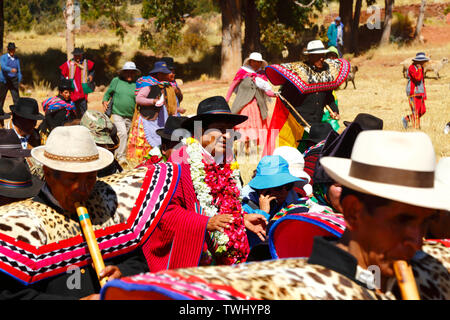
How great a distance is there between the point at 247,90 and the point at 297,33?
19.7 m

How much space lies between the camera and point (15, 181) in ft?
13.3

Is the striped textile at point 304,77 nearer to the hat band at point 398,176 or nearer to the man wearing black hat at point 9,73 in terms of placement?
→ the hat band at point 398,176

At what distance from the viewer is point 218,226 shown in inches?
162

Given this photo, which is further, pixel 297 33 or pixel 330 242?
pixel 297 33

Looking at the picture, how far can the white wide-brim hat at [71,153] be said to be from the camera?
3279 mm

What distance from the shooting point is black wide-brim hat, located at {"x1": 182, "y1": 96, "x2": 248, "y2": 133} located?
5.08m

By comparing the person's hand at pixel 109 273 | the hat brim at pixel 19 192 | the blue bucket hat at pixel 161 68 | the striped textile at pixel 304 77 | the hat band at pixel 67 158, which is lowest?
the person's hand at pixel 109 273

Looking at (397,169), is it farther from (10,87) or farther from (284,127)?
(10,87)

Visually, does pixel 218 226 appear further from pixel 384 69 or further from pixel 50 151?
pixel 384 69

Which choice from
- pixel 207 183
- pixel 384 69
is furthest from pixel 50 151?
pixel 384 69

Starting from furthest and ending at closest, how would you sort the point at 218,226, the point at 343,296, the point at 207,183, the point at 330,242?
the point at 207,183 < the point at 218,226 < the point at 330,242 < the point at 343,296

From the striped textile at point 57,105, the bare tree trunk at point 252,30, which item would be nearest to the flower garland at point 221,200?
the striped textile at point 57,105

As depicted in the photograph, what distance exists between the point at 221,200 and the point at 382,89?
17266mm

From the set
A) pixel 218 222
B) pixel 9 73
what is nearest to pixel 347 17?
pixel 9 73
